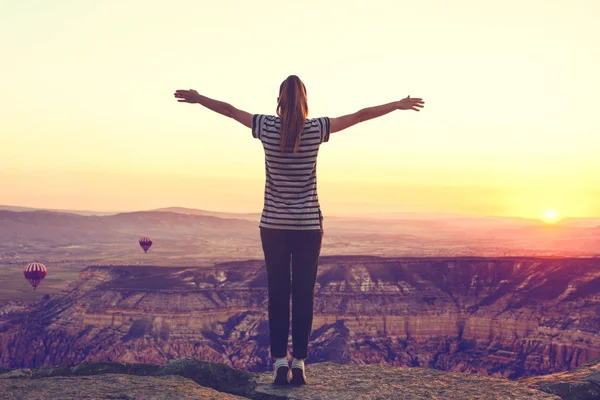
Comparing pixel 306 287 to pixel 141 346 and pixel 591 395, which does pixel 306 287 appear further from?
pixel 141 346

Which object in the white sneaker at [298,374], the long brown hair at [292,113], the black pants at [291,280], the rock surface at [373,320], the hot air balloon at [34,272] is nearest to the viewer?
the long brown hair at [292,113]

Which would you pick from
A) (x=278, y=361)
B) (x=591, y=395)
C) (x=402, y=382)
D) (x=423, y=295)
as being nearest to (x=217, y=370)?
(x=278, y=361)

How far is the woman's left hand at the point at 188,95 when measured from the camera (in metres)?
7.51

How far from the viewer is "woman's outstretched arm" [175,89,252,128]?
7.47m

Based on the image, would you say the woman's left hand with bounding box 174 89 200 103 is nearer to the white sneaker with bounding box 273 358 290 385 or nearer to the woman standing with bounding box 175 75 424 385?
the woman standing with bounding box 175 75 424 385

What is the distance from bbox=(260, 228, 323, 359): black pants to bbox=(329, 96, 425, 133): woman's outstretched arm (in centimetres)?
113

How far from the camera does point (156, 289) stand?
85.8 m

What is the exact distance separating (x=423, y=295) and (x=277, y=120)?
7689 cm

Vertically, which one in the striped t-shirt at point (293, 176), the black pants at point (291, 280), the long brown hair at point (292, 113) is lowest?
the black pants at point (291, 280)

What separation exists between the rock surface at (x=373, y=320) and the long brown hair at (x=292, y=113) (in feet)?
206

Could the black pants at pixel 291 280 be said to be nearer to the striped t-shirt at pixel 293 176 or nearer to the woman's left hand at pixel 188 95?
the striped t-shirt at pixel 293 176

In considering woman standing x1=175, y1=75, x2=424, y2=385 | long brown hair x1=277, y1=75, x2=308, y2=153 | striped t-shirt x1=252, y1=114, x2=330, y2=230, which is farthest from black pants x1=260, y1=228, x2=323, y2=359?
long brown hair x1=277, y1=75, x2=308, y2=153

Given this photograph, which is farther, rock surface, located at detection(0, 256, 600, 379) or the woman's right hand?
rock surface, located at detection(0, 256, 600, 379)

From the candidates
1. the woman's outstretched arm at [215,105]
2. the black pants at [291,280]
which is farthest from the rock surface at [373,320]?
the woman's outstretched arm at [215,105]
